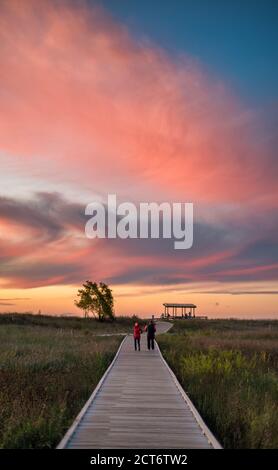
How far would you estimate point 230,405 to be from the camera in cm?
1487

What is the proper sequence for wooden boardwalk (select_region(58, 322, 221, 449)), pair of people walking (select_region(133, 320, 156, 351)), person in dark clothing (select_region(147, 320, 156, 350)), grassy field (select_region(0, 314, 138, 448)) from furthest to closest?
person in dark clothing (select_region(147, 320, 156, 350)), pair of people walking (select_region(133, 320, 156, 351)), grassy field (select_region(0, 314, 138, 448)), wooden boardwalk (select_region(58, 322, 221, 449))

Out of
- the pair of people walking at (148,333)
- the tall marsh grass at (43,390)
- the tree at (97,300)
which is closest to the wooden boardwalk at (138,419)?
the tall marsh grass at (43,390)

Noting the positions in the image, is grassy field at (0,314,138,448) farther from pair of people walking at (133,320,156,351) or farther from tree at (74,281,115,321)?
tree at (74,281,115,321)

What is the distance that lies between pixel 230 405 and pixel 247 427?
2242mm

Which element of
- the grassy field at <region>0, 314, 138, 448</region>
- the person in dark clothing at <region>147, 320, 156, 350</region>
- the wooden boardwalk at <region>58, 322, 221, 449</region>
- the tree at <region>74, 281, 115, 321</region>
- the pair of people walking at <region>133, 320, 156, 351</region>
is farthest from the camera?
the tree at <region>74, 281, 115, 321</region>

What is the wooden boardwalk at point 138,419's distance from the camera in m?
10.4

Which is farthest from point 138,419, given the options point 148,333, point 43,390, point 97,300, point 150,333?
point 97,300

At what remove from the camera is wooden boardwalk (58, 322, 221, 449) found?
10.4m

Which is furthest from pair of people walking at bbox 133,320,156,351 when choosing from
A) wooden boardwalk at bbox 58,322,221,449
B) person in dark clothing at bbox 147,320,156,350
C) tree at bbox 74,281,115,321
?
tree at bbox 74,281,115,321

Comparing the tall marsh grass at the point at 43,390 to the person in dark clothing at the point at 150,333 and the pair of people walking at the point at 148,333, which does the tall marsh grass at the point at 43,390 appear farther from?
the person in dark clothing at the point at 150,333

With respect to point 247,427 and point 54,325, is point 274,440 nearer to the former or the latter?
point 247,427

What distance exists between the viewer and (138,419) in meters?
12.6

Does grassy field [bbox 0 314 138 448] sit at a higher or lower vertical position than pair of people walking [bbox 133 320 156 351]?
lower

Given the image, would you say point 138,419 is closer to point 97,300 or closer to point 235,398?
point 235,398
